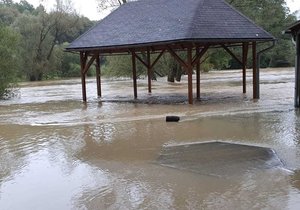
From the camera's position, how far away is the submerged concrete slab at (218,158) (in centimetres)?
651

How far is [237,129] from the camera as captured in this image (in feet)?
32.8

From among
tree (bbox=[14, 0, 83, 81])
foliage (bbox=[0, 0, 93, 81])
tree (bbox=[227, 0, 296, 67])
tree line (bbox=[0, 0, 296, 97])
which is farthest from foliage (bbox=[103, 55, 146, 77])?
tree (bbox=[14, 0, 83, 81])

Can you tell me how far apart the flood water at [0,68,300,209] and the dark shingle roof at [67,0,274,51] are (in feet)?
8.04

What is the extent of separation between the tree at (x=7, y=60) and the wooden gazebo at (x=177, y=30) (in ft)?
20.4

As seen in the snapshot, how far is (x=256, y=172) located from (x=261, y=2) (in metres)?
29.2

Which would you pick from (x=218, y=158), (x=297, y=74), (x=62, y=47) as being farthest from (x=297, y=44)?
(x=62, y=47)

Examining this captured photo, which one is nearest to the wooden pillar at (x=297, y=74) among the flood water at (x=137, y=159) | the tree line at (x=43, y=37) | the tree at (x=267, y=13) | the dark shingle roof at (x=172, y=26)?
the flood water at (x=137, y=159)

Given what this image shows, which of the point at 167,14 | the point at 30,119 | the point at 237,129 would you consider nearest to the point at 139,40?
the point at 167,14

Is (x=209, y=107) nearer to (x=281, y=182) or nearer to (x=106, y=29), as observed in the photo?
(x=106, y=29)

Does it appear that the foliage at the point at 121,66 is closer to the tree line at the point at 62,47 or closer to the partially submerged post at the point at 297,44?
the tree line at the point at 62,47

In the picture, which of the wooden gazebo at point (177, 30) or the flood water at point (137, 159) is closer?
the flood water at point (137, 159)

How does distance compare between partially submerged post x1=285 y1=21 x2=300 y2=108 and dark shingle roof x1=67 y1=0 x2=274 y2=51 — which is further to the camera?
dark shingle roof x1=67 y1=0 x2=274 y2=51

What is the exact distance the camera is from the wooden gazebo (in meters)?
14.6

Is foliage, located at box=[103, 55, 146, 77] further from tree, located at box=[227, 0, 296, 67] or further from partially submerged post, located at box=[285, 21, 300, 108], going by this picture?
partially submerged post, located at box=[285, 21, 300, 108]
